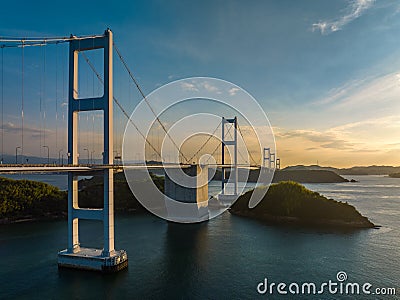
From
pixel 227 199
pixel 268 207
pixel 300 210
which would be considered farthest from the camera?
pixel 227 199

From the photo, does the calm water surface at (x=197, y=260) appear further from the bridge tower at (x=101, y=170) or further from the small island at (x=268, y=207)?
the small island at (x=268, y=207)

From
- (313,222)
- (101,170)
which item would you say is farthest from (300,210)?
(101,170)

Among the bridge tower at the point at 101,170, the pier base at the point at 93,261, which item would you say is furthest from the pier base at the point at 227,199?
the bridge tower at the point at 101,170

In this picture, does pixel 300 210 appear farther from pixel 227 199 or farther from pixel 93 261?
pixel 93 261

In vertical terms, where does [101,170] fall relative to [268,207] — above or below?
above

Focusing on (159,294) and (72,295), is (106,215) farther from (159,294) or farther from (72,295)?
(159,294)

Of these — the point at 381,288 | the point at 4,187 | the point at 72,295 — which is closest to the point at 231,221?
the point at 381,288
